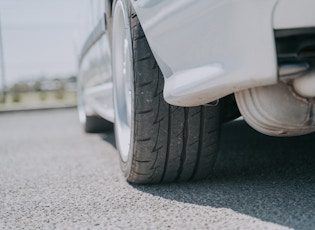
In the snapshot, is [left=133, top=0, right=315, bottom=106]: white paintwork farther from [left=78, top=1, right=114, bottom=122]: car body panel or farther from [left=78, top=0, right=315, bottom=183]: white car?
[left=78, top=1, right=114, bottom=122]: car body panel

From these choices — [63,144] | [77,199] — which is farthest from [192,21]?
[63,144]

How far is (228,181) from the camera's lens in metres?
2.07

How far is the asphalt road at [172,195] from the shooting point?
1578 mm

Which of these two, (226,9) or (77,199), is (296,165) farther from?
(226,9)

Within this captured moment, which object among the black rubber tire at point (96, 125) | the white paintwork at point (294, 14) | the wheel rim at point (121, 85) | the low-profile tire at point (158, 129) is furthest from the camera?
the black rubber tire at point (96, 125)

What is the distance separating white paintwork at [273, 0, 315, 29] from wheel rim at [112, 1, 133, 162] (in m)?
1.09

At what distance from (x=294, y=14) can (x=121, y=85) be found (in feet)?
4.40

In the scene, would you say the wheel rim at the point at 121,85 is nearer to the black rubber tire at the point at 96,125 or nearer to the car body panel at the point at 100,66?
the car body panel at the point at 100,66

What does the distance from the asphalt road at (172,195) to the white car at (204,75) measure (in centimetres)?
15

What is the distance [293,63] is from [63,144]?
3.05 m

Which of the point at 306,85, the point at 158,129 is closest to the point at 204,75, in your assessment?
the point at 306,85

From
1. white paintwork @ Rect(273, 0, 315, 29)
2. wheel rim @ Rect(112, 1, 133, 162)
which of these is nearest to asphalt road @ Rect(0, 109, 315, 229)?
wheel rim @ Rect(112, 1, 133, 162)

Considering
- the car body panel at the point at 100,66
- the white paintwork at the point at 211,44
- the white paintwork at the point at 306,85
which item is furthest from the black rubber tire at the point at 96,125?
the white paintwork at the point at 306,85

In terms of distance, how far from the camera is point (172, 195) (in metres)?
1.90
